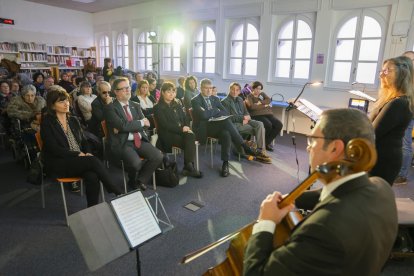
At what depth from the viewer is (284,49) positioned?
6363mm

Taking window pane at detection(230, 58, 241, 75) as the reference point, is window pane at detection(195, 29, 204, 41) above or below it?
above

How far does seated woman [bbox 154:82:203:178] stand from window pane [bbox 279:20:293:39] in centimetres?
369

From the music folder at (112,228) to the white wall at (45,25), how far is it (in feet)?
32.7

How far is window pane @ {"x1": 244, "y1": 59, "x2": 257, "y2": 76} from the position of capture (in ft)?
22.7

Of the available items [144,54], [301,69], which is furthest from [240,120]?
[144,54]

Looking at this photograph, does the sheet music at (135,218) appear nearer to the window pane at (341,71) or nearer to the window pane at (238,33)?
the window pane at (341,71)

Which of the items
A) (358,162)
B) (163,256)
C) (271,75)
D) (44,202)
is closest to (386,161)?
(358,162)

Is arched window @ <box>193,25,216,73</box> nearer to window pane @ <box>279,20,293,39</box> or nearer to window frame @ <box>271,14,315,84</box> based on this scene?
window frame @ <box>271,14,315,84</box>

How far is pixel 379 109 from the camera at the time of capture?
2.01 metres

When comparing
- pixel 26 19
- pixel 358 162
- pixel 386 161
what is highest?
pixel 26 19

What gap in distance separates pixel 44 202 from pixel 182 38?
250 inches

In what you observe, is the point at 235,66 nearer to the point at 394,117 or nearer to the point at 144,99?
the point at 144,99

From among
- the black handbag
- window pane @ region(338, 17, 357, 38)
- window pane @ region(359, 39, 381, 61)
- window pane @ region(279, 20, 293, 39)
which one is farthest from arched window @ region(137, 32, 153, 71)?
the black handbag

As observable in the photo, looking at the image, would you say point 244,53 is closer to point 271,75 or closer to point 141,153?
point 271,75
